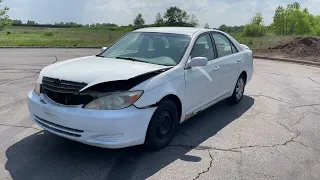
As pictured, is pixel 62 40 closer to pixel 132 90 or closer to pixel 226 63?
pixel 226 63

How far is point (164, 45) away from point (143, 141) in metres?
1.71

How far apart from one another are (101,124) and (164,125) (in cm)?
104

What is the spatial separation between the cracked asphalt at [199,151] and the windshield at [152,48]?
1203 mm

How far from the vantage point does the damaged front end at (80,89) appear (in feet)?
12.0

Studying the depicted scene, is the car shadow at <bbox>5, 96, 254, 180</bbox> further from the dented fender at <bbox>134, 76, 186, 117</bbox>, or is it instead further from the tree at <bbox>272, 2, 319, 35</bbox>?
the tree at <bbox>272, 2, 319, 35</bbox>

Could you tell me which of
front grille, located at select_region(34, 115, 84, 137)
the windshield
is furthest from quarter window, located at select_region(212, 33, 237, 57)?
front grille, located at select_region(34, 115, 84, 137)

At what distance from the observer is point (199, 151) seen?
427 cm

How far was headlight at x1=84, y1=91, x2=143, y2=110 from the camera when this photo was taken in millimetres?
3609

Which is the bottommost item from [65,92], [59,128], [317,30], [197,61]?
[59,128]

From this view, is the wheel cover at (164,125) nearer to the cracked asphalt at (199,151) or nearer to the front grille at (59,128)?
the cracked asphalt at (199,151)

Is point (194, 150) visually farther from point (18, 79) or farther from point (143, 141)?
point (18, 79)

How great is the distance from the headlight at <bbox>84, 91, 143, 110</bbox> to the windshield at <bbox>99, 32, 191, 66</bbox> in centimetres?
106

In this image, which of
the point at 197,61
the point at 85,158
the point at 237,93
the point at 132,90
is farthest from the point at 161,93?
the point at 237,93

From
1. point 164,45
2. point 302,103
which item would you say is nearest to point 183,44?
point 164,45
